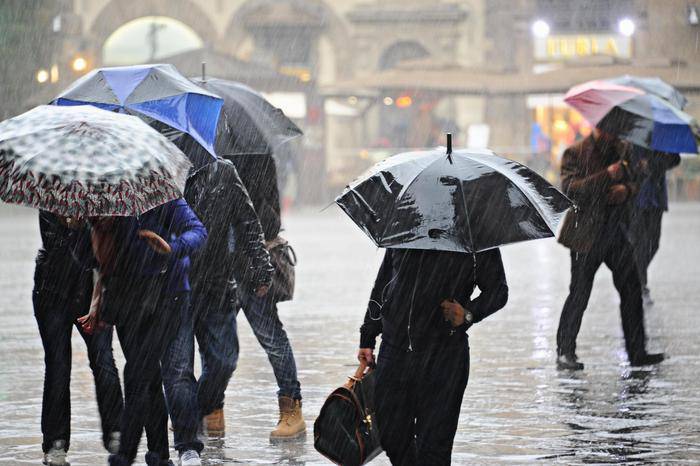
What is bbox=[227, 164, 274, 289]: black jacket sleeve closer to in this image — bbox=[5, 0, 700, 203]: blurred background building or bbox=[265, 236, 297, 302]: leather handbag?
bbox=[265, 236, 297, 302]: leather handbag

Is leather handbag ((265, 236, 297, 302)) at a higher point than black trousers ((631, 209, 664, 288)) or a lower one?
higher

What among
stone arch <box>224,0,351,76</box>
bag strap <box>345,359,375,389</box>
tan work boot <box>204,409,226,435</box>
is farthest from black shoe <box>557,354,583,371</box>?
stone arch <box>224,0,351,76</box>

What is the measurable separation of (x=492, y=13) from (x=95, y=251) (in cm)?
3865

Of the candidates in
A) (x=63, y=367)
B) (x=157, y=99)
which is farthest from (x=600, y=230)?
(x=63, y=367)

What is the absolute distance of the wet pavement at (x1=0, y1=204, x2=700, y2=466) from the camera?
7051 mm

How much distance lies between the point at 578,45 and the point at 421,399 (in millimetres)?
38270

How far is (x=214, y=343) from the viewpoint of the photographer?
7.38 metres

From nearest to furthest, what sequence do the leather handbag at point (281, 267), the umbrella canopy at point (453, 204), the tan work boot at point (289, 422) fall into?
the umbrella canopy at point (453, 204) < the tan work boot at point (289, 422) < the leather handbag at point (281, 267)

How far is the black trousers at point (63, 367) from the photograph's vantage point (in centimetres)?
661

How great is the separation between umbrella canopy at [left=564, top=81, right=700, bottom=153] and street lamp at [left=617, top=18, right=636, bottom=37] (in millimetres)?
32649

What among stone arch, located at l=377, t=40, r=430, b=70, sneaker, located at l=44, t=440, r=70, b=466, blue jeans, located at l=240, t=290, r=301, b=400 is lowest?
stone arch, located at l=377, t=40, r=430, b=70

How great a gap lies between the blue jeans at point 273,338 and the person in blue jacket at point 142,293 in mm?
1367

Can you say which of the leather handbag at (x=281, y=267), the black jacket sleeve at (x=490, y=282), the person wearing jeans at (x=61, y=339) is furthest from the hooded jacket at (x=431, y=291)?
the leather handbag at (x=281, y=267)

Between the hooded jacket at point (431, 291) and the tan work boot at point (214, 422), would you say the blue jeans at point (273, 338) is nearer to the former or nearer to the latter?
the tan work boot at point (214, 422)
